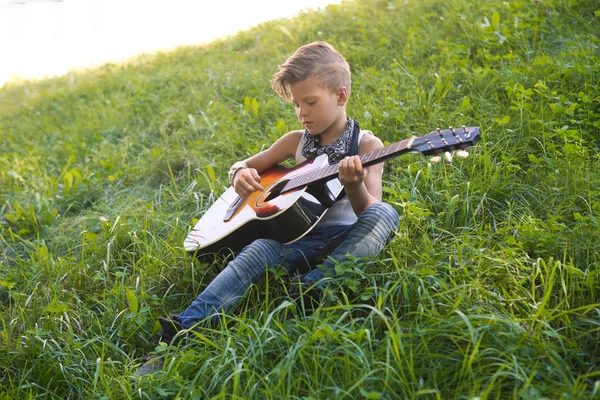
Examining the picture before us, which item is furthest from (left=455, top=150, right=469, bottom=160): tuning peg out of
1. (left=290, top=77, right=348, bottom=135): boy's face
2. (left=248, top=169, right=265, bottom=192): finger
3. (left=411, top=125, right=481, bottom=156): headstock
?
(left=248, top=169, right=265, bottom=192): finger

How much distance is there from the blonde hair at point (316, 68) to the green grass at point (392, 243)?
0.63m

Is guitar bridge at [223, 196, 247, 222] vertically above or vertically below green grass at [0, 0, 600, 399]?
above

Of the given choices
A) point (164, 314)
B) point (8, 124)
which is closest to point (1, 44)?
point (8, 124)

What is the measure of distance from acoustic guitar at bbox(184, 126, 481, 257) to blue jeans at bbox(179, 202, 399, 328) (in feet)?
0.28

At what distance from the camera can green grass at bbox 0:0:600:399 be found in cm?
198

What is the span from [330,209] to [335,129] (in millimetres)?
369

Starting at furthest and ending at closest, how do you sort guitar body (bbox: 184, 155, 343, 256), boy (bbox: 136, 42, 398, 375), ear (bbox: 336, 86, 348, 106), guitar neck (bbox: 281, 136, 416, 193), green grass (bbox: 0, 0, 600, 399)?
ear (bbox: 336, 86, 348, 106) < guitar body (bbox: 184, 155, 343, 256) < boy (bbox: 136, 42, 398, 375) < guitar neck (bbox: 281, 136, 416, 193) < green grass (bbox: 0, 0, 600, 399)

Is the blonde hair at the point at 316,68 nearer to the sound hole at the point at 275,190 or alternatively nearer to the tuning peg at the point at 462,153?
the sound hole at the point at 275,190

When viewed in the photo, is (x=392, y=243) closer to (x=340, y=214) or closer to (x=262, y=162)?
(x=340, y=214)

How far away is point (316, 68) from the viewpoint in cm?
273

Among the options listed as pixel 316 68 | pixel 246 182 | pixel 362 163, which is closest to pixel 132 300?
pixel 246 182

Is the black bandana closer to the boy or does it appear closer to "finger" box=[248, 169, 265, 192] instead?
the boy

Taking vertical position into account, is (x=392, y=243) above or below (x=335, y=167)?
below

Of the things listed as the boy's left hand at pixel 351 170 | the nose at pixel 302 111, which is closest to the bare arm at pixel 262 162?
the nose at pixel 302 111
